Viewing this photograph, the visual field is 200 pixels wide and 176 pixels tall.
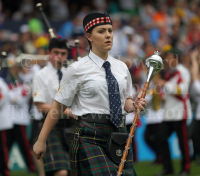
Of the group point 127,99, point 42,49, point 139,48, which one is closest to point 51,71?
point 127,99

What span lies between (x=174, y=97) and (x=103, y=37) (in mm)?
4944

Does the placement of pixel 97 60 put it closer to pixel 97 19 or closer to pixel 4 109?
pixel 97 19

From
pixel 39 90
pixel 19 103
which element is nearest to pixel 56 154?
pixel 39 90

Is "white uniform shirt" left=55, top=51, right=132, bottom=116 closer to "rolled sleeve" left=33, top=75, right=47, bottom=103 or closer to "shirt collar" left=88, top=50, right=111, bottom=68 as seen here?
"shirt collar" left=88, top=50, right=111, bottom=68

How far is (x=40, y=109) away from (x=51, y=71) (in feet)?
1.87

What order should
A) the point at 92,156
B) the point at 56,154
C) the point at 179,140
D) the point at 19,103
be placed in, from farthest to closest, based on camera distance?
the point at 19,103 → the point at 179,140 → the point at 56,154 → the point at 92,156

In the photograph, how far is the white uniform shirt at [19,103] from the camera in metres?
9.91

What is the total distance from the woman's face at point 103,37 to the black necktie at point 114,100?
24 cm

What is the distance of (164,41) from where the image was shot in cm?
1412

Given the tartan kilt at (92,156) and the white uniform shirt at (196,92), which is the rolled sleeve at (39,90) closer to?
the tartan kilt at (92,156)

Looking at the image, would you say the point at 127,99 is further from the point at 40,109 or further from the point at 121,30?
the point at 121,30

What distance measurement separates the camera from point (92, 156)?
14.7ft

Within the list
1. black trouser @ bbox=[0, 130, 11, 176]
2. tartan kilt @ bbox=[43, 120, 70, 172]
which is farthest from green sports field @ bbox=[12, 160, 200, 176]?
tartan kilt @ bbox=[43, 120, 70, 172]

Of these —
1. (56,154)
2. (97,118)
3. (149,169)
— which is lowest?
(149,169)
